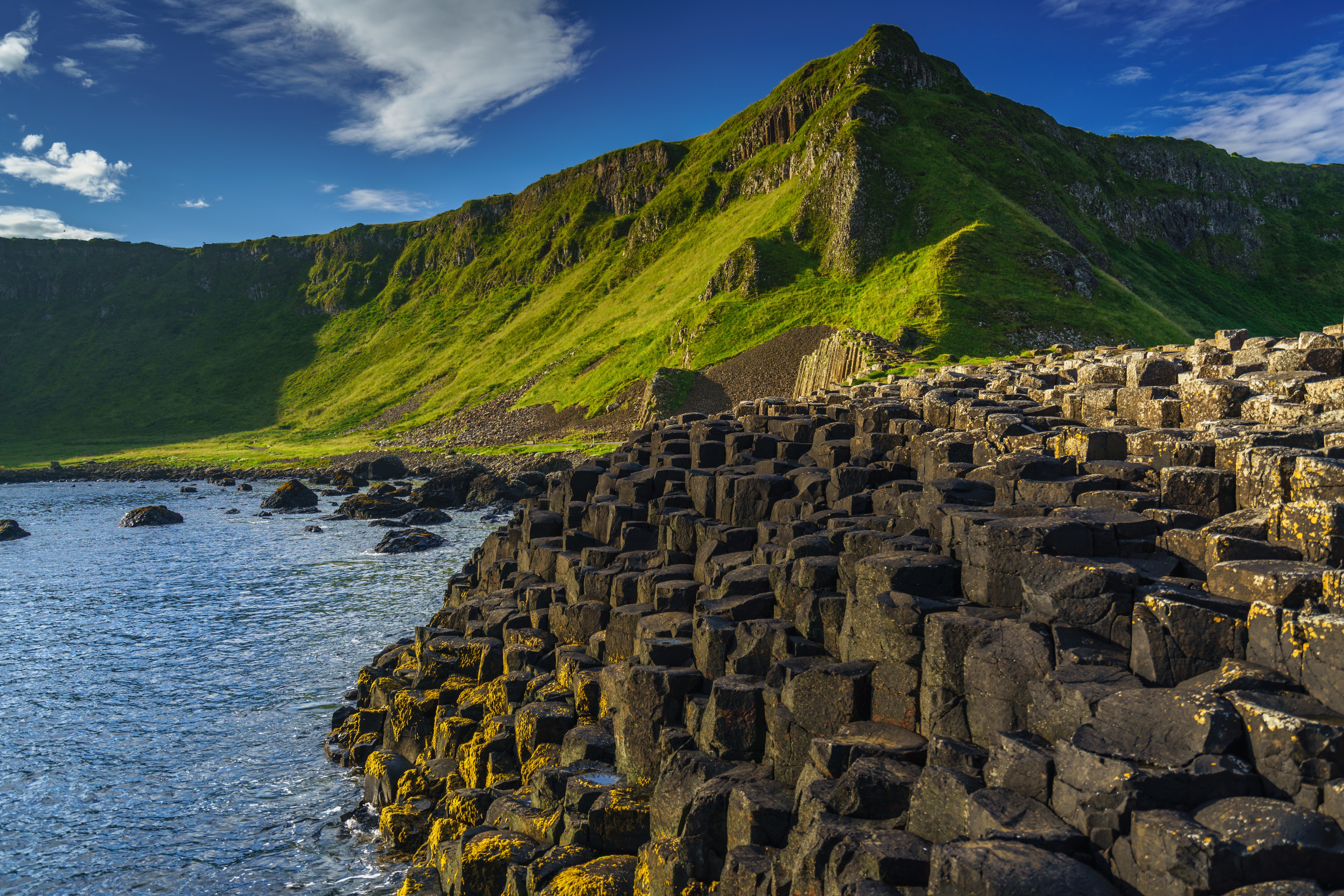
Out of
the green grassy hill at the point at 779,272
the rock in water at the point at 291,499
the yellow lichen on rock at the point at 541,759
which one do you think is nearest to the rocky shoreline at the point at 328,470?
the rock in water at the point at 291,499

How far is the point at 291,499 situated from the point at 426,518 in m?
16.8

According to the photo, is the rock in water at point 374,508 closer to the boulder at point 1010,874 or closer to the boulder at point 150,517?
the boulder at point 150,517

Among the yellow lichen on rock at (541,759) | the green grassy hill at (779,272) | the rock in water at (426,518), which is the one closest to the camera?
the yellow lichen on rock at (541,759)

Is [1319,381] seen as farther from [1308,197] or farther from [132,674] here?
[1308,197]

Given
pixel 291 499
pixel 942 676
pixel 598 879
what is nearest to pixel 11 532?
pixel 291 499

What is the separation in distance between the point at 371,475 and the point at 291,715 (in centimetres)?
5892

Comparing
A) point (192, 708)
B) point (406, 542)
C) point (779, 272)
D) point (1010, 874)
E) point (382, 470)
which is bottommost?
point (192, 708)

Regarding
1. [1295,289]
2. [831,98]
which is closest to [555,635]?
[831,98]

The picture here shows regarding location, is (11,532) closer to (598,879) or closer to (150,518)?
(150,518)

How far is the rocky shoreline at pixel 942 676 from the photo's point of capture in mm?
5812

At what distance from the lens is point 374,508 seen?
167ft

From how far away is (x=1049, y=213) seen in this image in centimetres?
8756

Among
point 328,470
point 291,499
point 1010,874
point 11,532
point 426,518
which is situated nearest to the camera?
point 1010,874

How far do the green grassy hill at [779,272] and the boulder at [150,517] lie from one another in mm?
43224
